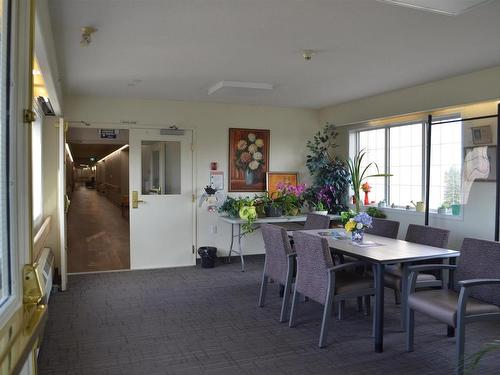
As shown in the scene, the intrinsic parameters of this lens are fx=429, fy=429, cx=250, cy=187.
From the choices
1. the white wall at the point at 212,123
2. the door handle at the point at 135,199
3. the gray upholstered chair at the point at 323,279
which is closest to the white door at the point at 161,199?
the door handle at the point at 135,199

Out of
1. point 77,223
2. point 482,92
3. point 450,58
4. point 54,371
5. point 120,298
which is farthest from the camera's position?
point 77,223

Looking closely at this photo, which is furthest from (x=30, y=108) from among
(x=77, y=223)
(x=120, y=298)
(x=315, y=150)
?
(x=77, y=223)

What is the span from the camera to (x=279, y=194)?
6.85 m

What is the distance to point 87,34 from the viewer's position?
129 inches

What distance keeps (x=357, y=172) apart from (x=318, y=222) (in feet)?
4.46

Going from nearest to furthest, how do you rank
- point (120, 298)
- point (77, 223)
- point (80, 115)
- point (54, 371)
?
point (54, 371)
point (120, 298)
point (80, 115)
point (77, 223)

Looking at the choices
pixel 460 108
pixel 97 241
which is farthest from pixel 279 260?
pixel 97 241

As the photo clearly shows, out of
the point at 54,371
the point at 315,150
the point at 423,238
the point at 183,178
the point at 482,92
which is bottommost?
the point at 54,371

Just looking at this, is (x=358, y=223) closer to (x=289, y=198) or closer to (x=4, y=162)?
(x=289, y=198)

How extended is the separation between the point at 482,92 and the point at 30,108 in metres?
4.46

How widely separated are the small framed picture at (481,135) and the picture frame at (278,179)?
308 centimetres

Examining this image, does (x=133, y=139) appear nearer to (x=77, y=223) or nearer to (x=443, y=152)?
(x=443, y=152)

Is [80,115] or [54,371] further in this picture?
[80,115]

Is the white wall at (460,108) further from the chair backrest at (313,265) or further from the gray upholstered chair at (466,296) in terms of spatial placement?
the chair backrest at (313,265)
